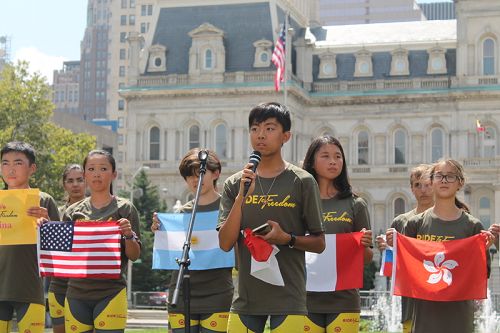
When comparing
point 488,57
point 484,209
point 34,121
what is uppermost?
point 488,57

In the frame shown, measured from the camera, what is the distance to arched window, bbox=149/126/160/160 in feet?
220

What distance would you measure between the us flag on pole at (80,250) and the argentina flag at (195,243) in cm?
95

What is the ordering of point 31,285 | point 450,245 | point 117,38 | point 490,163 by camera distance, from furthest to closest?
1. point 117,38
2. point 490,163
3. point 31,285
4. point 450,245

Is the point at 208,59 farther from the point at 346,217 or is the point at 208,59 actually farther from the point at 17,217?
the point at 346,217

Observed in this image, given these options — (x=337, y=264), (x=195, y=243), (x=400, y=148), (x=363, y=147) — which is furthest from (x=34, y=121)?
(x=337, y=264)

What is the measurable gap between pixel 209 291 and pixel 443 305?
2.41m

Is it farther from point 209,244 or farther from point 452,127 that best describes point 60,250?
point 452,127

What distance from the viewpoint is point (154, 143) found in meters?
67.1

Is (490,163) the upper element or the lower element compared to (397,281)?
upper

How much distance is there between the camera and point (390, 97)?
216 ft

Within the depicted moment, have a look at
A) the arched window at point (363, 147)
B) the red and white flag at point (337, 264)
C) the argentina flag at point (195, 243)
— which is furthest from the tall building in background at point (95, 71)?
the red and white flag at point (337, 264)

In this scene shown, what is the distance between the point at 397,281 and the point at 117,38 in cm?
12885

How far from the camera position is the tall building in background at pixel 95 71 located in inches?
7530

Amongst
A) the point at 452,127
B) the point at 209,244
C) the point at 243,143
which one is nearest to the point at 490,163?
the point at 452,127
